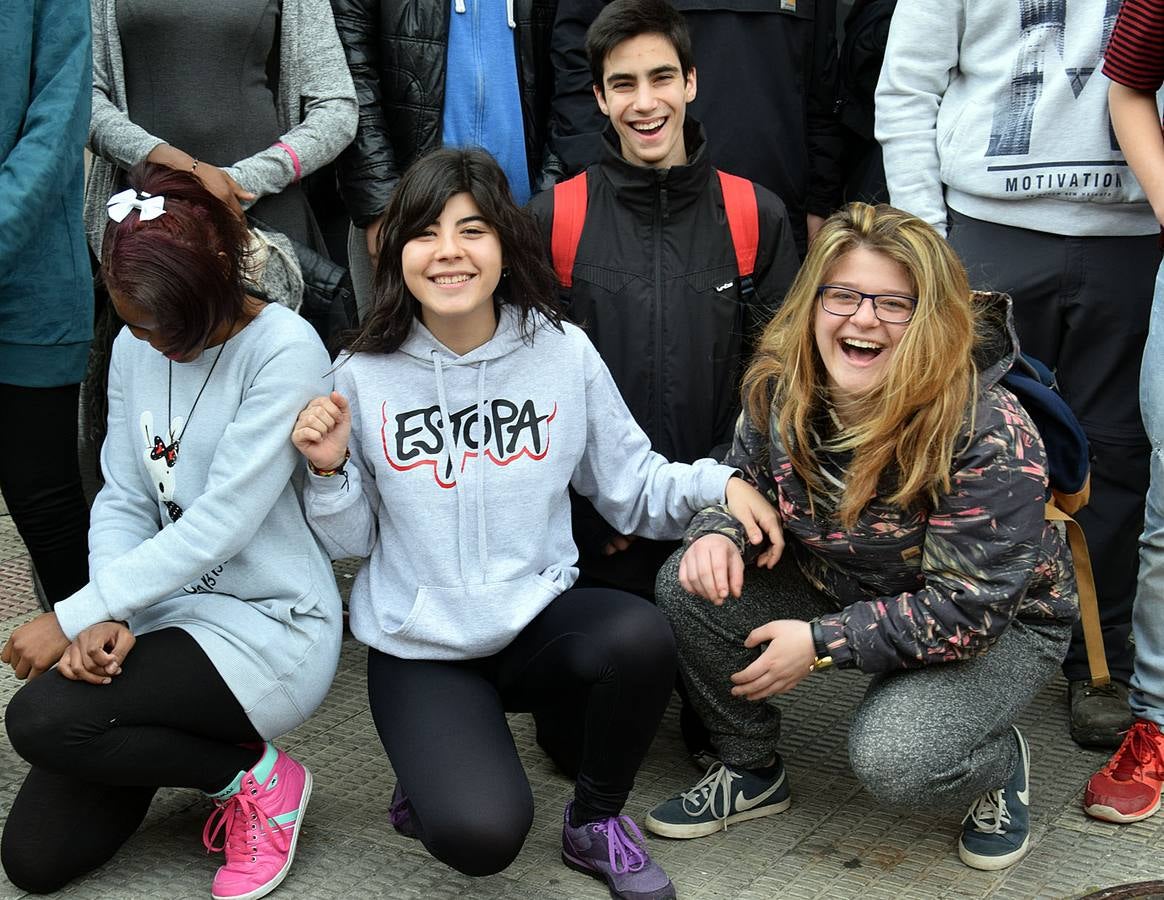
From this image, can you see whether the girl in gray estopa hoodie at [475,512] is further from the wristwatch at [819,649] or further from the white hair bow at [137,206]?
the white hair bow at [137,206]

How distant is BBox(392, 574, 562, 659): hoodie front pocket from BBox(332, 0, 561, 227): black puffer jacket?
136cm

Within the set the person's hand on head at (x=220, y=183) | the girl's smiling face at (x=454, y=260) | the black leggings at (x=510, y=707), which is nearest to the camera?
the black leggings at (x=510, y=707)

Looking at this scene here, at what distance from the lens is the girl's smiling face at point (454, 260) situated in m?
2.75

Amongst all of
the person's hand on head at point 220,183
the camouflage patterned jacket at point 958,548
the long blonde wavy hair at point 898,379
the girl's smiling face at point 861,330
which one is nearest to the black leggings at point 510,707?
the camouflage patterned jacket at point 958,548

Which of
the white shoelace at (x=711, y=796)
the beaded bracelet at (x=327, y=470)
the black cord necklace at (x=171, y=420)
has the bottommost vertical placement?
the white shoelace at (x=711, y=796)

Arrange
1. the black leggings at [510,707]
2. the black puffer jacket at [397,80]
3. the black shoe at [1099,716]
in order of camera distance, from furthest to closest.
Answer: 1. the black puffer jacket at [397,80]
2. the black shoe at [1099,716]
3. the black leggings at [510,707]

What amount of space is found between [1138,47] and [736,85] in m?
1.22

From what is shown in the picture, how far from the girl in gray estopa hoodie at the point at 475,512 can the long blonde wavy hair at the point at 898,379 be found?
0.87ft

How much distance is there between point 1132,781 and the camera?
2.94m

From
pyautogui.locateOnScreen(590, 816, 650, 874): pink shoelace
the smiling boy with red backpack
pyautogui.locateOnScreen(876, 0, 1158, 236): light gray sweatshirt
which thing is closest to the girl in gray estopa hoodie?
pyautogui.locateOnScreen(590, 816, 650, 874): pink shoelace

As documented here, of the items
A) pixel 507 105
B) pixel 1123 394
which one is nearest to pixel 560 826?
pixel 1123 394

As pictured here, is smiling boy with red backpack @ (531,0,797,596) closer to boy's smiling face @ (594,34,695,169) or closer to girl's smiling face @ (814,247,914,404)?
boy's smiling face @ (594,34,695,169)

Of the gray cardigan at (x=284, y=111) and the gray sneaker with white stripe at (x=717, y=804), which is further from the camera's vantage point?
the gray cardigan at (x=284, y=111)

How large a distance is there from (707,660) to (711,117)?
5.35 feet
